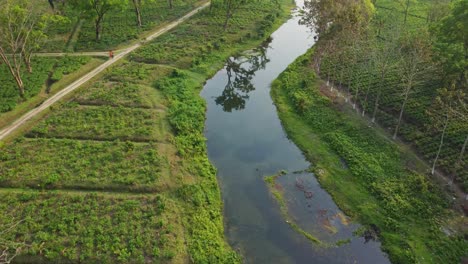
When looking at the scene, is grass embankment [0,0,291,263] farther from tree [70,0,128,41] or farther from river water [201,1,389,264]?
tree [70,0,128,41]

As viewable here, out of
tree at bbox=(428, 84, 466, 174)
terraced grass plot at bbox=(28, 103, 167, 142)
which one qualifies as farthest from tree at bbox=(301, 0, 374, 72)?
terraced grass plot at bbox=(28, 103, 167, 142)

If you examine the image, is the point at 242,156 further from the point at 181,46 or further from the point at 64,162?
the point at 181,46

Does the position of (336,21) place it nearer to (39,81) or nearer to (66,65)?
(66,65)

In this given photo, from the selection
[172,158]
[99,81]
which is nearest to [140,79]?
[99,81]

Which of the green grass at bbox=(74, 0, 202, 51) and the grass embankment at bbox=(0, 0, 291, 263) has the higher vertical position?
the green grass at bbox=(74, 0, 202, 51)

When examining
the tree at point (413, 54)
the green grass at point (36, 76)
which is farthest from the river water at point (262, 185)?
the green grass at point (36, 76)

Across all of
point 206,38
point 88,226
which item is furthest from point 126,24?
point 88,226
